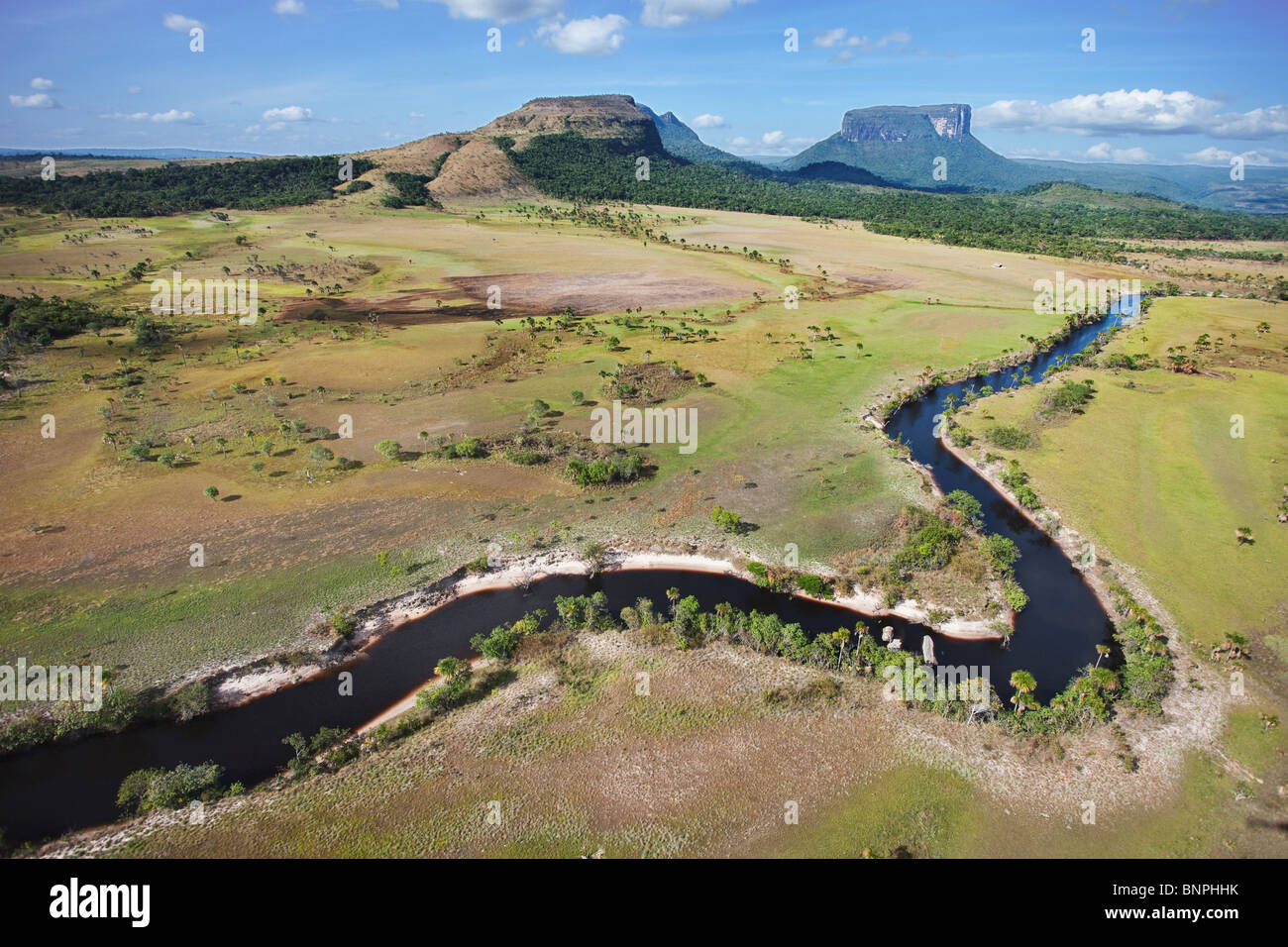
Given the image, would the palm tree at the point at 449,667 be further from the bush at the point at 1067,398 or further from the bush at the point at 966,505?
the bush at the point at 1067,398

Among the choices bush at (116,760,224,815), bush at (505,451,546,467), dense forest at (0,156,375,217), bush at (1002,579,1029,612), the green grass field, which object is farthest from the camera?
dense forest at (0,156,375,217)

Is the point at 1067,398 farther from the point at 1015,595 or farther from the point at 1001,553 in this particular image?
the point at 1015,595

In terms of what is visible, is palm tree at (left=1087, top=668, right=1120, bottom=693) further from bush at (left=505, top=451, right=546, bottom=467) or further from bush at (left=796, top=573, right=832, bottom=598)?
bush at (left=505, top=451, right=546, bottom=467)

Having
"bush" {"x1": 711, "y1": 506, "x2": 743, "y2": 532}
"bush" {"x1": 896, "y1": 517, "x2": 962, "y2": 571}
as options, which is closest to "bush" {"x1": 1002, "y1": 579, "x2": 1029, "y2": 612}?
"bush" {"x1": 896, "y1": 517, "x2": 962, "y2": 571}

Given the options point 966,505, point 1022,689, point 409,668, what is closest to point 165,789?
point 409,668
